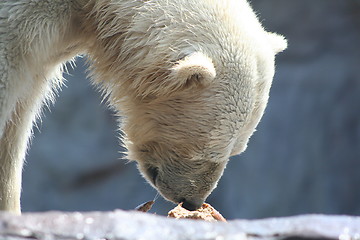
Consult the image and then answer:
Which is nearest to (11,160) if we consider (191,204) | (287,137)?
(191,204)

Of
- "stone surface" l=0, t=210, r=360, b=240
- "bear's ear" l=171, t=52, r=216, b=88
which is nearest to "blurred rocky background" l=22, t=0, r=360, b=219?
"bear's ear" l=171, t=52, r=216, b=88

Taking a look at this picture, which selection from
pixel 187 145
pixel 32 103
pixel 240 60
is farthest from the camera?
pixel 32 103

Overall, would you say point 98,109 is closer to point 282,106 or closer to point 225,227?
point 282,106

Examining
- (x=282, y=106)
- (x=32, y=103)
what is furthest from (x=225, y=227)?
(x=282, y=106)

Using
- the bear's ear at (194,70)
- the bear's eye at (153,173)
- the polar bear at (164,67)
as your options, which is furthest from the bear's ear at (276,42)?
the bear's eye at (153,173)

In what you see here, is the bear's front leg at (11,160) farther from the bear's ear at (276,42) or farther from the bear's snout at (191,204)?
the bear's ear at (276,42)

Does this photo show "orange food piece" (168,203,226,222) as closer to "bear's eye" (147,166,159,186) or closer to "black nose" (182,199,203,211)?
"black nose" (182,199,203,211)
